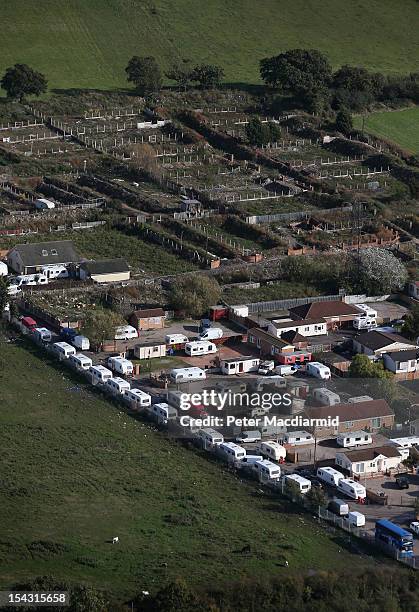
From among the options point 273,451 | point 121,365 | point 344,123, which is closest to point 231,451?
point 273,451

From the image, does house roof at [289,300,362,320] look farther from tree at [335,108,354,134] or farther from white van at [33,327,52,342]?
tree at [335,108,354,134]

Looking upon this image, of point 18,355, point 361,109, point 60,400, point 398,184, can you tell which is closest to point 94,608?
point 60,400

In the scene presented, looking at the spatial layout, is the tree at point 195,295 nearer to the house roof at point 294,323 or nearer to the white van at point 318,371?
the house roof at point 294,323

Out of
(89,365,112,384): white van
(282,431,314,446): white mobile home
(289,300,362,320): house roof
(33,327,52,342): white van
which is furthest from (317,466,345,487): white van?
(289,300,362,320): house roof

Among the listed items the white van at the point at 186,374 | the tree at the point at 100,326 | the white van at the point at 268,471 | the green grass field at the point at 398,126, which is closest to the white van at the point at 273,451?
the white van at the point at 268,471

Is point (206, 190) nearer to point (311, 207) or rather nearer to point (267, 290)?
point (311, 207)

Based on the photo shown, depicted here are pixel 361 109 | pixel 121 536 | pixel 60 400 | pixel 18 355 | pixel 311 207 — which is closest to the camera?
pixel 121 536
